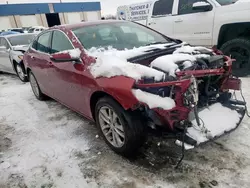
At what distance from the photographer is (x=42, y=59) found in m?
4.16

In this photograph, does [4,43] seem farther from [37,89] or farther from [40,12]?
[40,12]

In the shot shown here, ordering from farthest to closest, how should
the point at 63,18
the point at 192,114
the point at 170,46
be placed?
1. the point at 63,18
2. the point at 170,46
3. the point at 192,114

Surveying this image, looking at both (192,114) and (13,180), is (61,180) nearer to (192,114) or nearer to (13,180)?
(13,180)

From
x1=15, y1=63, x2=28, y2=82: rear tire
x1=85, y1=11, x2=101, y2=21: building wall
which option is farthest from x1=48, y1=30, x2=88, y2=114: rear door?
x1=85, y1=11, x2=101, y2=21: building wall

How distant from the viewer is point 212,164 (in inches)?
101

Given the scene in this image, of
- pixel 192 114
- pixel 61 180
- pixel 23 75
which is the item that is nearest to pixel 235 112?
pixel 192 114

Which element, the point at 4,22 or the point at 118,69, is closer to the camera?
the point at 118,69

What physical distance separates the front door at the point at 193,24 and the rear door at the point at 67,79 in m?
3.69

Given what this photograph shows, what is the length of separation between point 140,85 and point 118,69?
1.08ft

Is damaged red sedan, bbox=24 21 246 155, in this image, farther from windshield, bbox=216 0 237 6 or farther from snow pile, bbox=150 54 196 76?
windshield, bbox=216 0 237 6

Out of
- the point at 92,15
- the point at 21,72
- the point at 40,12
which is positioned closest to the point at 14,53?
the point at 21,72

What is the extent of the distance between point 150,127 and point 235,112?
1145 mm

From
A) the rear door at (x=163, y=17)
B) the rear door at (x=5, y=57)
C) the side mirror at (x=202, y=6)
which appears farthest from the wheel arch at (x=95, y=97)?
the rear door at (x=5, y=57)

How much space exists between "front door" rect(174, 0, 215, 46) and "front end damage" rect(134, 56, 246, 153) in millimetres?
3078
